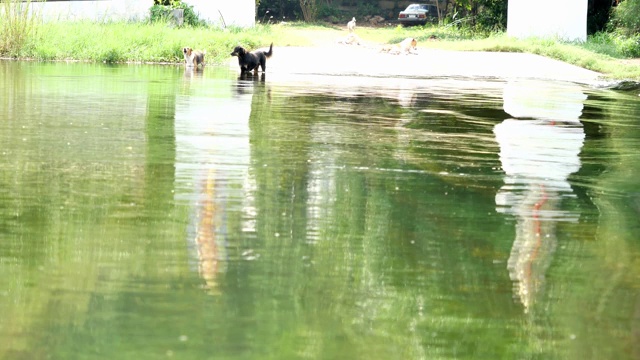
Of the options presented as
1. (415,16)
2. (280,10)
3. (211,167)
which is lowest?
(211,167)

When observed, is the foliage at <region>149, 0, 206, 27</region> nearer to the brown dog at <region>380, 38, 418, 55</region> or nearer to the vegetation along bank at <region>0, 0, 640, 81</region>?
the vegetation along bank at <region>0, 0, 640, 81</region>

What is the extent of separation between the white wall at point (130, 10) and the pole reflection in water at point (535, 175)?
21.6 m

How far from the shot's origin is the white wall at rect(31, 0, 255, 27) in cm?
3832

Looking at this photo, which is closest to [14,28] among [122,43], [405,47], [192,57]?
[122,43]

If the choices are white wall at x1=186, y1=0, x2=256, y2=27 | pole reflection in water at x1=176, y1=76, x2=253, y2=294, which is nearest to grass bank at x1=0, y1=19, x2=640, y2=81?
white wall at x1=186, y1=0, x2=256, y2=27

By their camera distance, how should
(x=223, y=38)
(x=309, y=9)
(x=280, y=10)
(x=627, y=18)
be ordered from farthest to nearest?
(x=280, y=10) → (x=309, y=9) → (x=627, y=18) → (x=223, y=38)

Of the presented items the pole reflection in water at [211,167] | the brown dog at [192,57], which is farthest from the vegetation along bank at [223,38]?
the pole reflection in water at [211,167]

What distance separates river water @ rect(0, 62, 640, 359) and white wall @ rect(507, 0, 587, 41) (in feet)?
83.0

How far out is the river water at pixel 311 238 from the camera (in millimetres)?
5047

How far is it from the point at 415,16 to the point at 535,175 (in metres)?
Answer: 53.8

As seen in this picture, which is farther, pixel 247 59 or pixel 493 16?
pixel 493 16

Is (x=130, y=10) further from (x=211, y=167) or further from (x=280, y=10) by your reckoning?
(x=211, y=167)

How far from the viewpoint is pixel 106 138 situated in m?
11.8

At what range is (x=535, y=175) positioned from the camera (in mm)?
10156
